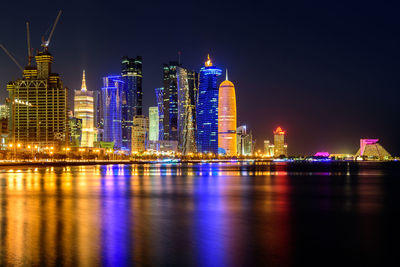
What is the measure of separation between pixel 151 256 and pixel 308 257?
736 centimetres

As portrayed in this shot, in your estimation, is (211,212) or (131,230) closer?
(131,230)

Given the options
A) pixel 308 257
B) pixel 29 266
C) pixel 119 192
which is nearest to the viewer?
pixel 29 266

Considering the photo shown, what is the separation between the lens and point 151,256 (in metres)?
21.4

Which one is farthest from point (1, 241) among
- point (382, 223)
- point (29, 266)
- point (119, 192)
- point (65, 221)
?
point (119, 192)

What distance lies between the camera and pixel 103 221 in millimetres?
32188

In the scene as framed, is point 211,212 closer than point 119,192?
Yes

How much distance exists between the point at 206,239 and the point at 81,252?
711 cm

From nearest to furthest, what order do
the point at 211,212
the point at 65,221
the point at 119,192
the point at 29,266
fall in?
the point at 29,266 → the point at 65,221 → the point at 211,212 → the point at 119,192

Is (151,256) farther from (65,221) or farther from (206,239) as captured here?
(65,221)

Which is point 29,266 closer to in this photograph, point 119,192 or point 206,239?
point 206,239

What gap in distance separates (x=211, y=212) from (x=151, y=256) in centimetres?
1614

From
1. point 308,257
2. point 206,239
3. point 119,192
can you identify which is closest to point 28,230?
point 206,239

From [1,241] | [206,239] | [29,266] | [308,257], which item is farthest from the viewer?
[206,239]

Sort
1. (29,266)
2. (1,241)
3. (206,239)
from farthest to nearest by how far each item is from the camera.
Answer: (206,239), (1,241), (29,266)
